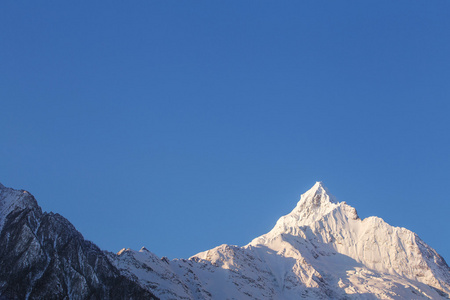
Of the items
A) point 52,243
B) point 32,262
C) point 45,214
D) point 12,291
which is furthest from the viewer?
point 45,214

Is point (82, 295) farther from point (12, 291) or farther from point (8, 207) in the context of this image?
point (8, 207)

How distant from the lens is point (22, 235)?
548ft

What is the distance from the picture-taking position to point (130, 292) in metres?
180

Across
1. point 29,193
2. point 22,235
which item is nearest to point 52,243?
point 22,235

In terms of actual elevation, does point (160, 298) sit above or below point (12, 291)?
above

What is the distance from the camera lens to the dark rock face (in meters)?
154

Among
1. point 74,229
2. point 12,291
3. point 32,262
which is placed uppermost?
point 74,229

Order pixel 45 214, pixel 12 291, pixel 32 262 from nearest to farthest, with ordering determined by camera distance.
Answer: pixel 12 291 < pixel 32 262 < pixel 45 214

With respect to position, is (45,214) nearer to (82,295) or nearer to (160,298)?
(82,295)

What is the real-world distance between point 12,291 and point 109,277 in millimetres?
37046

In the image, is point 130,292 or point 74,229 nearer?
point 130,292

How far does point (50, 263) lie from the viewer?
165 metres

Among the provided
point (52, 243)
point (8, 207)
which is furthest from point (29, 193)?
point (52, 243)

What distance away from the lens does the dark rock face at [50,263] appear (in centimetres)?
15388
